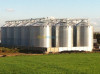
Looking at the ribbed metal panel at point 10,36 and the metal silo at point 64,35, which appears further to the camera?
the ribbed metal panel at point 10,36

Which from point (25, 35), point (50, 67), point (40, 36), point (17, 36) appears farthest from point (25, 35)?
point (50, 67)

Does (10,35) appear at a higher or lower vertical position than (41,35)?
higher

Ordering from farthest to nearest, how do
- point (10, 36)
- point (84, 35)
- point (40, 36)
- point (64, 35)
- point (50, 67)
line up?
1. point (10, 36)
2. point (84, 35)
3. point (64, 35)
4. point (40, 36)
5. point (50, 67)

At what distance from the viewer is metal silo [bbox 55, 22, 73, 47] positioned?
54844 millimetres

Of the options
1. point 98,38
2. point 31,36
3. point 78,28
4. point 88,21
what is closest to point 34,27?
point 31,36

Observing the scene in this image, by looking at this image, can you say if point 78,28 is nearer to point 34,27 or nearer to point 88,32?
point 88,32

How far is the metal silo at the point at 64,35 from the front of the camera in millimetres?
54844

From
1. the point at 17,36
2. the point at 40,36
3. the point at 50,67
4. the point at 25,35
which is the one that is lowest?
the point at 50,67

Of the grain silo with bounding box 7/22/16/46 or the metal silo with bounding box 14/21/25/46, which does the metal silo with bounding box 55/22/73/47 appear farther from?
the grain silo with bounding box 7/22/16/46

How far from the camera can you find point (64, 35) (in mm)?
54844

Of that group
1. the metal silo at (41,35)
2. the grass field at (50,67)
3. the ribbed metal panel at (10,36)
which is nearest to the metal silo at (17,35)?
the ribbed metal panel at (10,36)

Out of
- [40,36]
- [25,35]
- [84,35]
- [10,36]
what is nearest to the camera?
[40,36]

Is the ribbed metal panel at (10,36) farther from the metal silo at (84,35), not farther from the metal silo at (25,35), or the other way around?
the metal silo at (84,35)

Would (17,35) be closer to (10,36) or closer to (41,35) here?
(10,36)
